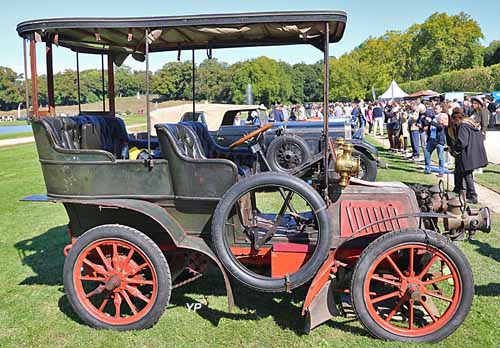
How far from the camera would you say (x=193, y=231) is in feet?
13.0

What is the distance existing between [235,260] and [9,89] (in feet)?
271

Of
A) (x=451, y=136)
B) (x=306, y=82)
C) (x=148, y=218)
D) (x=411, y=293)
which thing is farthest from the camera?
(x=306, y=82)

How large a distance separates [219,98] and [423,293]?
44563 millimetres

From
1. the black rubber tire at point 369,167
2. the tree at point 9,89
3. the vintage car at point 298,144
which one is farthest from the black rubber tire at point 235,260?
the tree at point 9,89

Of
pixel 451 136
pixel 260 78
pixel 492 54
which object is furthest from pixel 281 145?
pixel 492 54

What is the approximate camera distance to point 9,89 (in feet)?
251

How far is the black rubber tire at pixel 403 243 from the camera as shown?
11.0 feet

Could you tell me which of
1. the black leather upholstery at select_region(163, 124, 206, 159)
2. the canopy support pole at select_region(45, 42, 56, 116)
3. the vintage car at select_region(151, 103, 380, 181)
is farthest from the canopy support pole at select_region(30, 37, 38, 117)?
the vintage car at select_region(151, 103, 380, 181)

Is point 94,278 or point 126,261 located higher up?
point 126,261

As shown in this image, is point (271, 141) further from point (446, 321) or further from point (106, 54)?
point (446, 321)

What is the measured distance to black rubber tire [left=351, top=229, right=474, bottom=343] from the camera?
3.35 metres

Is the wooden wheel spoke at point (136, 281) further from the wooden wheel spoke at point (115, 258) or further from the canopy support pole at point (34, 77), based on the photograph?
the canopy support pole at point (34, 77)

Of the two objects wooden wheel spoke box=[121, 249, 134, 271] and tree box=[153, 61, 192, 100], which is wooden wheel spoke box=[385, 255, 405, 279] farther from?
tree box=[153, 61, 192, 100]

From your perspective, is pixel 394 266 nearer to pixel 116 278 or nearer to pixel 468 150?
pixel 116 278
